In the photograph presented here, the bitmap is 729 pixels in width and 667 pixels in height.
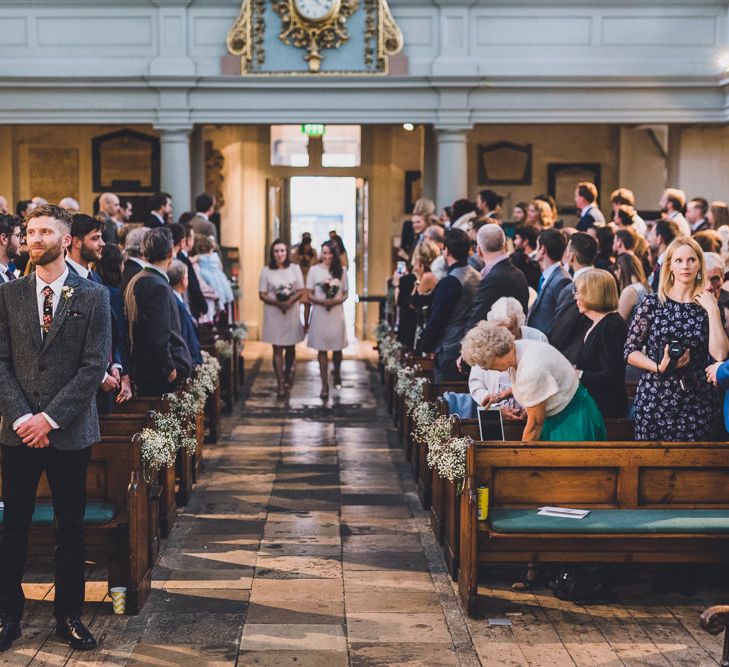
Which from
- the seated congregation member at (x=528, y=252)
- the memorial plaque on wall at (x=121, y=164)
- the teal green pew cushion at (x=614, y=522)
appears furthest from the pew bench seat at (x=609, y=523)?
the memorial plaque on wall at (x=121, y=164)

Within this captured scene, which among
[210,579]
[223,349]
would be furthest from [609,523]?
[223,349]

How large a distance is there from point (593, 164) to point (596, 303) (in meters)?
11.9

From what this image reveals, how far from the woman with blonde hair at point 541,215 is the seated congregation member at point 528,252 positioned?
1.34 meters

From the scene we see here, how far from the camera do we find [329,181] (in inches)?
810

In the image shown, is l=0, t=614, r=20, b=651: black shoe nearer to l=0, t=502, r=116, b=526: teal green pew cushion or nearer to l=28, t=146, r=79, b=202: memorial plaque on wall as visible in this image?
l=0, t=502, r=116, b=526: teal green pew cushion

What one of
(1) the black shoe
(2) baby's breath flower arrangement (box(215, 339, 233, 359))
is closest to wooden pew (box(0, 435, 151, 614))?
(1) the black shoe

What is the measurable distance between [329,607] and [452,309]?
314cm

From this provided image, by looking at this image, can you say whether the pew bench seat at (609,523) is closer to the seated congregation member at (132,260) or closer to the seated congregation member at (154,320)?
the seated congregation member at (154,320)

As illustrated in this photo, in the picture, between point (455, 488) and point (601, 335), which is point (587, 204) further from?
point (455, 488)

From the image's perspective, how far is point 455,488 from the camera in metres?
6.64

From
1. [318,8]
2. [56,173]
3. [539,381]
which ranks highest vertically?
[318,8]

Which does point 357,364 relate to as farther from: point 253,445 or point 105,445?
point 105,445

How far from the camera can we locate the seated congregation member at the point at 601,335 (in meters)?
7.02

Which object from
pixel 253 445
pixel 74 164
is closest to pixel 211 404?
pixel 253 445
